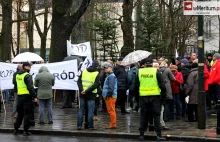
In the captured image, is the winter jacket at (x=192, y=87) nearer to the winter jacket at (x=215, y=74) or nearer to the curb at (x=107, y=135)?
the winter jacket at (x=215, y=74)

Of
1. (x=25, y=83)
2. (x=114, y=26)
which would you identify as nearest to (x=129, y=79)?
(x=25, y=83)

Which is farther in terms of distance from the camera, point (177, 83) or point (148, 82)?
point (177, 83)

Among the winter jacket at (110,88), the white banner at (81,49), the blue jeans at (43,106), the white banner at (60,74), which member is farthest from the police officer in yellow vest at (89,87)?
the white banner at (81,49)

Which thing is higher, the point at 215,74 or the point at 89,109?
the point at 215,74

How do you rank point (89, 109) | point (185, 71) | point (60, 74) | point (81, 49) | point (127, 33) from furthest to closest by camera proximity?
point (127, 33) → point (81, 49) → point (60, 74) → point (185, 71) → point (89, 109)

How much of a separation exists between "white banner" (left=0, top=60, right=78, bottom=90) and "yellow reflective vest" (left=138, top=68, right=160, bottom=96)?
22.4 feet

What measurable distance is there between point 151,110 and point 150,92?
1.57 feet

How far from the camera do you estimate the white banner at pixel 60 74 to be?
1980 cm

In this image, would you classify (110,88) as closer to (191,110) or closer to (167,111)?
(167,111)

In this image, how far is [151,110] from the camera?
13156mm

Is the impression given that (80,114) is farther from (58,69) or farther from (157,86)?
(58,69)

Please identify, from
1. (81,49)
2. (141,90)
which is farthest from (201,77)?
(81,49)

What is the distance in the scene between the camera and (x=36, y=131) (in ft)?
48.9

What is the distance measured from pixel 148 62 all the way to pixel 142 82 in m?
0.54
